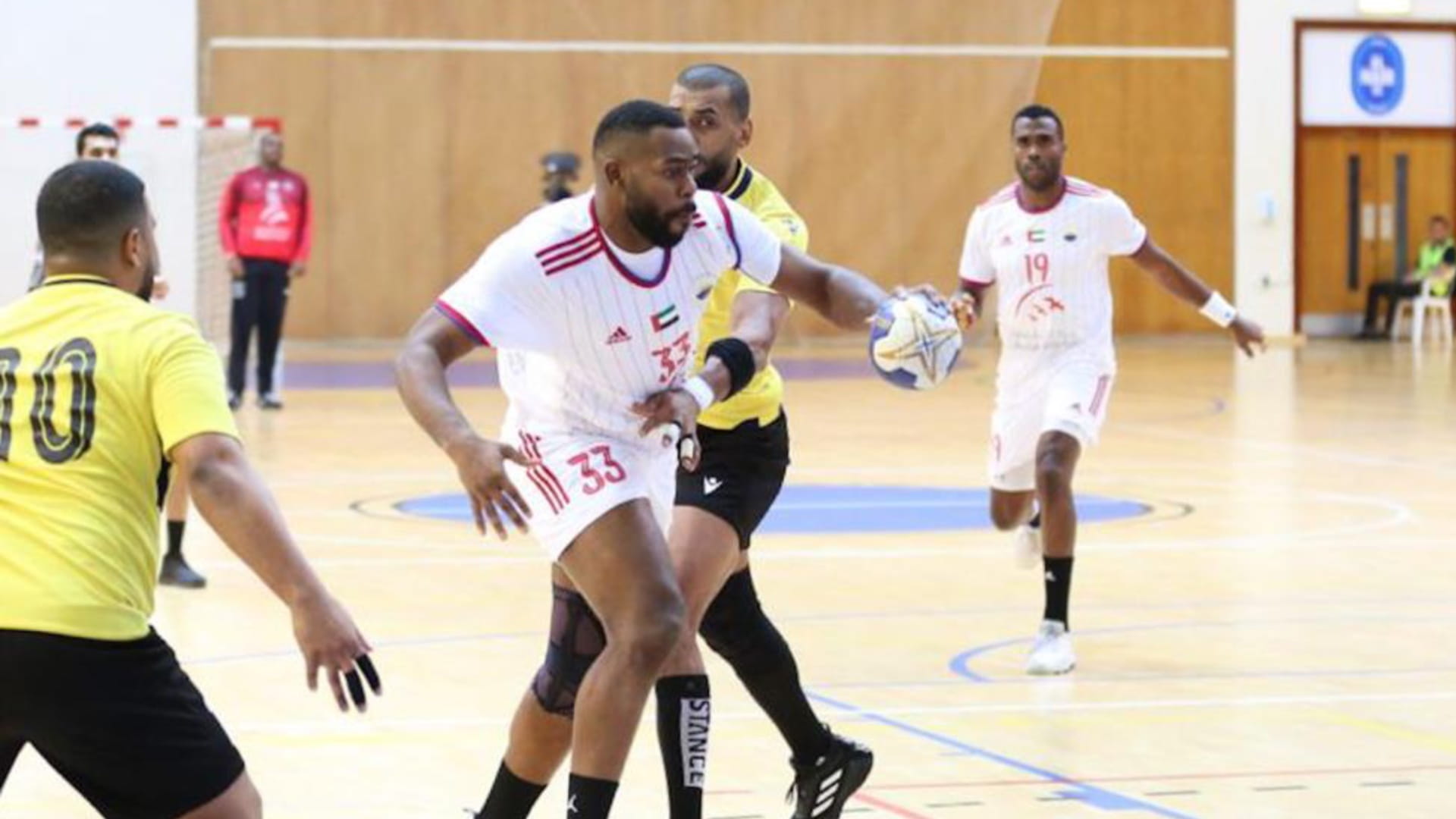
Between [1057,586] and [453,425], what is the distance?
4.52 m

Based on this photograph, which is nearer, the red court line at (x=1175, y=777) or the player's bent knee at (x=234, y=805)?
the player's bent knee at (x=234, y=805)

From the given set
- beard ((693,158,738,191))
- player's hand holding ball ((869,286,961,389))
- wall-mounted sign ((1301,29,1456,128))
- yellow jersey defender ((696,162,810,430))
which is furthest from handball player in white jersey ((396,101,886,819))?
wall-mounted sign ((1301,29,1456,128))

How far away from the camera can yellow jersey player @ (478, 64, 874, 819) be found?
649cm

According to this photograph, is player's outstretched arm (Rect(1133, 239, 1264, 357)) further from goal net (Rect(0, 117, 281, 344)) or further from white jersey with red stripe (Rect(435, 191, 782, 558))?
goal net (Rect(0, 117, 281, 344))

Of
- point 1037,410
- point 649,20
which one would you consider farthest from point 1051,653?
point 649,20

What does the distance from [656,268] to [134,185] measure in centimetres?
166

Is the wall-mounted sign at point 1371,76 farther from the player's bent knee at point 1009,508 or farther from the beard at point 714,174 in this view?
the beard at point 714,174

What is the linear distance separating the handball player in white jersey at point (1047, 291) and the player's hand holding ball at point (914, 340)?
3552 millimetres

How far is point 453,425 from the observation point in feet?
19.0

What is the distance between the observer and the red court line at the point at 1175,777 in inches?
295

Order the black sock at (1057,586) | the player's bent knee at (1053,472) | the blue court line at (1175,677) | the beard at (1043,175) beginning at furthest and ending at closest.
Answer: the beard at (1043,175), the player's bent knee at (1053,472), the black sock at (1057,586), the blue court line at (1175,677)

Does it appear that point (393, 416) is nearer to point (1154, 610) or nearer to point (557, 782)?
point (1154, 610)

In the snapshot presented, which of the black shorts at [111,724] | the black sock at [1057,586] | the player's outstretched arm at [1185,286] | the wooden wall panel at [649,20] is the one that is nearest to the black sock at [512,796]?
the black shorts at [111,724]

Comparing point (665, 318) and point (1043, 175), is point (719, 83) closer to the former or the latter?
point (665, 318)
